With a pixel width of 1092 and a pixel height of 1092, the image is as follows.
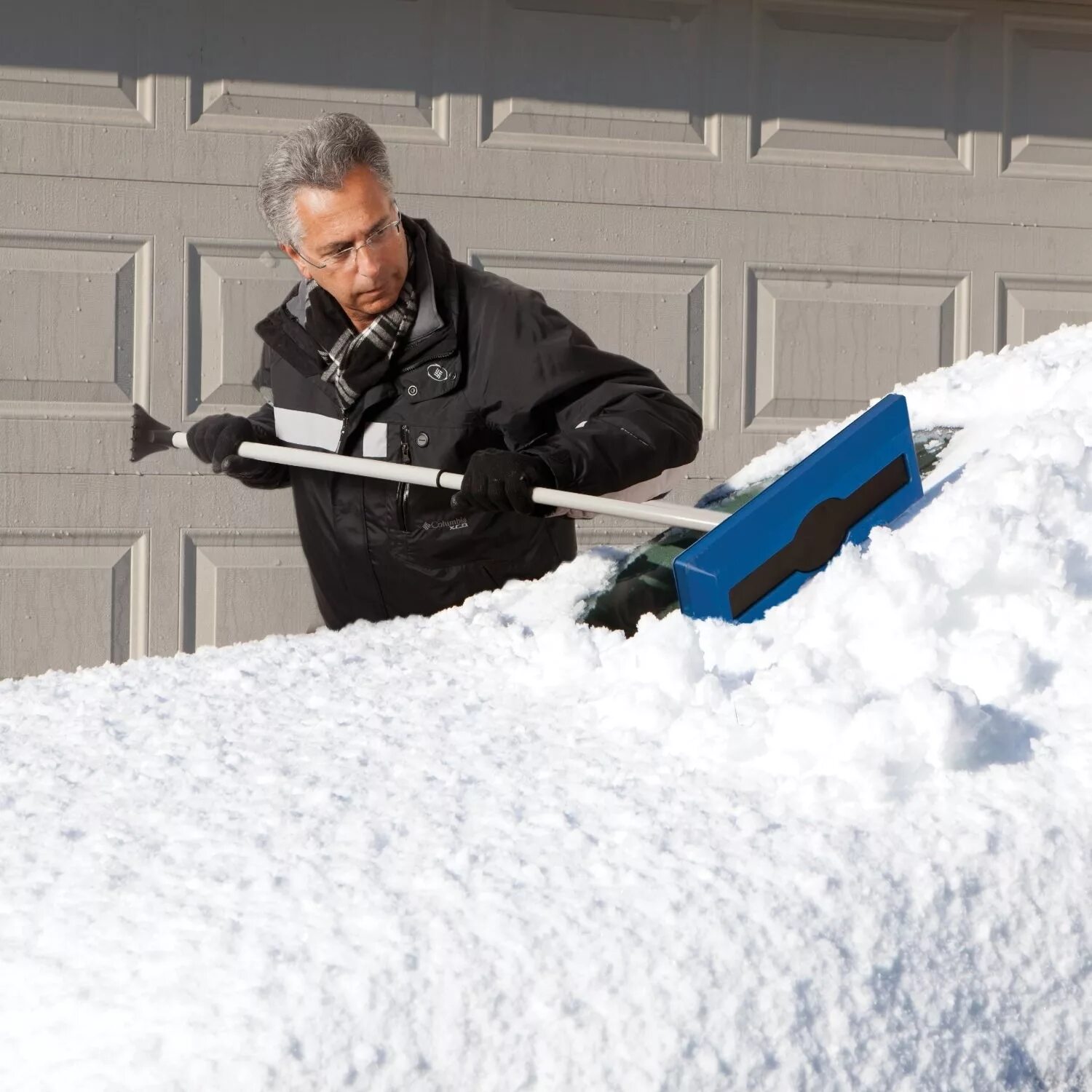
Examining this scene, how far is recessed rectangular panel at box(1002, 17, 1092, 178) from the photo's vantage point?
3189 mm

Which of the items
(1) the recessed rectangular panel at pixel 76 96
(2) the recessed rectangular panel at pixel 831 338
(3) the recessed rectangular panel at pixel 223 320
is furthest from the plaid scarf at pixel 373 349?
(2) the recessed rectangular panel at pixel 831 338

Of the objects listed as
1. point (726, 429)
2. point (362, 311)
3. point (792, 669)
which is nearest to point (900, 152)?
point (726, 429)

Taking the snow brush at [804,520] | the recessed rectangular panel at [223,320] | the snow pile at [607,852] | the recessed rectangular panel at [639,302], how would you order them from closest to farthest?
the snow pile at [607,852]
the snow brush at [804,520]
the recessed rectangular panel at [223,320]
the recessed rectangular panel at [639,302]

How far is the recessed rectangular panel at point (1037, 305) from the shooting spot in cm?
322

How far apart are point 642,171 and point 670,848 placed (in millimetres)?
2405

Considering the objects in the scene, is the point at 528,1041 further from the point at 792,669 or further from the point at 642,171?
the point at 642,171

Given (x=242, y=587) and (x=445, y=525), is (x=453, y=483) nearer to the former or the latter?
A: (x=445, y=525)

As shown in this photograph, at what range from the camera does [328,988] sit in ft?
2.34

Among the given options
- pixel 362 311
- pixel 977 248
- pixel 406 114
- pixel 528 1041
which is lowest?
pixel 528 1041

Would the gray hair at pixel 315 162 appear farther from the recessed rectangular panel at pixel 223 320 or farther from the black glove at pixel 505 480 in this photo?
the recessed rectangular panel at pixel 223 320

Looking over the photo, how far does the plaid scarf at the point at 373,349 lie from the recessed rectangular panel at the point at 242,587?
0.98m

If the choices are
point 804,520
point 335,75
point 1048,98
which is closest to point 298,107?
point 335,75

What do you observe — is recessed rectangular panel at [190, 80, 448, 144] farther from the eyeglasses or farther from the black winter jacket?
the eyeglasses

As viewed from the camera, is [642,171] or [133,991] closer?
[133,991]
